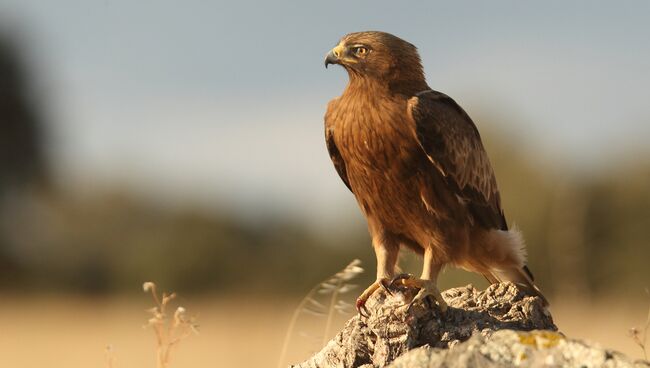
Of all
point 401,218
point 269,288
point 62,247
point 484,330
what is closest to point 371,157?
point 401,218

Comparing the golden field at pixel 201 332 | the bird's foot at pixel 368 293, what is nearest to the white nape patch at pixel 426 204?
the bird's foot at pixel 368 293

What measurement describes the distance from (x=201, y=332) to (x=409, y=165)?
487 inches

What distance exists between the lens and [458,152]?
21.3 feet

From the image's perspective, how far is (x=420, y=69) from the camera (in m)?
6.59

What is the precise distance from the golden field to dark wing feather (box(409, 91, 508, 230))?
1424 mm

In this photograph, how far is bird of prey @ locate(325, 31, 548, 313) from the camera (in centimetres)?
616

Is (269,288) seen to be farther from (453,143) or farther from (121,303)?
(453,143)

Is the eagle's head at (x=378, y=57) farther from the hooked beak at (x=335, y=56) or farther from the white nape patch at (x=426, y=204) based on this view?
the white nape patch at (x=426, y=204)

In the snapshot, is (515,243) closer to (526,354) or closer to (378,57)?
(378,57)

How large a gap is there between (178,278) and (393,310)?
2602 centimetres

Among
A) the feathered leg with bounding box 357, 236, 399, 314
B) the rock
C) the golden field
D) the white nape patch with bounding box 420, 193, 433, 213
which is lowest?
the golden field

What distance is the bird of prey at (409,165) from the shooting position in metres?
6.16

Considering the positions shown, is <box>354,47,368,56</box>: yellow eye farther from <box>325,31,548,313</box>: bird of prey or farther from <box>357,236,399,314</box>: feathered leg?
<box>357,236,399,314</box>: feathered leg

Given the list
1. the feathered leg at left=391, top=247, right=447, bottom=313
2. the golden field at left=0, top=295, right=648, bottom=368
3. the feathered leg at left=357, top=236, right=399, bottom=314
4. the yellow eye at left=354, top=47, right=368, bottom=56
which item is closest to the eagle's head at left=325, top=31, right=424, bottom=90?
the yellow eye at left=354, top=47, right=368, bottom=56
